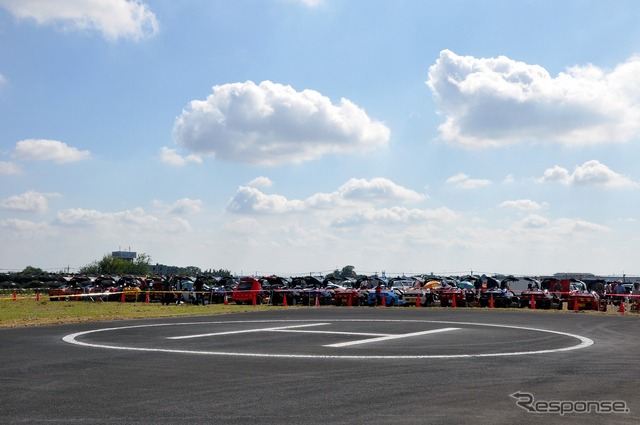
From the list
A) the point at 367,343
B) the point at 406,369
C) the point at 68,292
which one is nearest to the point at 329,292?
the point at 68,292

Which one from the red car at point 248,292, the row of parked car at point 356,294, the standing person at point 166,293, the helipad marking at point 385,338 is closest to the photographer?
the helipad marking at point 385,338

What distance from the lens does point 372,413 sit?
321 inches

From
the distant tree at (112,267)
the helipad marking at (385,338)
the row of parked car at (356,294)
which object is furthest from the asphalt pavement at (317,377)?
the distant tree at (112,267)

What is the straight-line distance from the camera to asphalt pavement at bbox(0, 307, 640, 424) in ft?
26.8

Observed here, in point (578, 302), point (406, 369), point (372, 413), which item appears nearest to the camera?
point (372, 413)

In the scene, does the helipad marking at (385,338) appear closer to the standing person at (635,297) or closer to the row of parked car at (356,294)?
the row of parked car at (356,294)

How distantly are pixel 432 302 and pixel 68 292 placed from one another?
2364 cm

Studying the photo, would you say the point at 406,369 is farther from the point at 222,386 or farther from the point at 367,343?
the point at 367,343

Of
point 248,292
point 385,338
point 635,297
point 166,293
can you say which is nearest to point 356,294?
point 248,292

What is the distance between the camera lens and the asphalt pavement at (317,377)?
8164mm

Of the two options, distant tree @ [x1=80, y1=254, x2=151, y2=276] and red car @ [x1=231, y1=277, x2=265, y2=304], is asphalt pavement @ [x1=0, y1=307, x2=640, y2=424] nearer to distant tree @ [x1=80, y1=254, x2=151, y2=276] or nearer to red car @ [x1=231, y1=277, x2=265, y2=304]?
red car @ [x1=231, y1=277, x2=265, y2=304]

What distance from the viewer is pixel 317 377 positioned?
10938mm

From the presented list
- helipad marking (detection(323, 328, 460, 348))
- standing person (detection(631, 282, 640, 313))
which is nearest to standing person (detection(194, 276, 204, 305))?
standing person (detection(631, 282, 640, 313))

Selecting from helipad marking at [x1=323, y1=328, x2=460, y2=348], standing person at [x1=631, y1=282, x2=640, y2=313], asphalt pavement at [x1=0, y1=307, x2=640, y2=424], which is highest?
standing person at [x1=631, y1=282, x2=640, y2=313]
